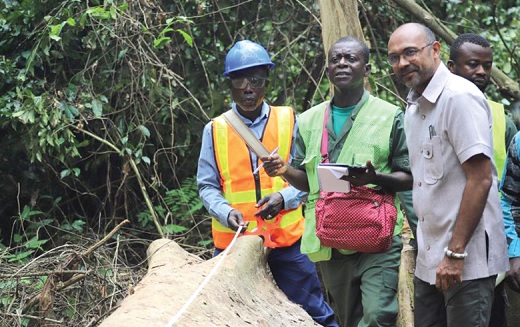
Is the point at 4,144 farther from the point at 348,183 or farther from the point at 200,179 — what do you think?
the point at 348,183

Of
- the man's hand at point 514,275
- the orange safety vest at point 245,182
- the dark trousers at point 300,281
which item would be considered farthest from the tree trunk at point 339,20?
the man's hand at point 514,275

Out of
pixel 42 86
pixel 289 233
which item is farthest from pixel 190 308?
pixel 42 86

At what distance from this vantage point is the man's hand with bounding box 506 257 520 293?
4434mm

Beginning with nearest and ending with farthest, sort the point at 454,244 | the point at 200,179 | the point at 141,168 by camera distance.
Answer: the point at 454,244 → the point at 200,179 → the point at 141,168

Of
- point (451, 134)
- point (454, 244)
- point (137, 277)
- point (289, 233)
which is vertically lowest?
point (137, 277)

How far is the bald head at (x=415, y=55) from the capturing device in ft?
13.6

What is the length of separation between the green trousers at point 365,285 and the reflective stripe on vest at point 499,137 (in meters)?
0.78

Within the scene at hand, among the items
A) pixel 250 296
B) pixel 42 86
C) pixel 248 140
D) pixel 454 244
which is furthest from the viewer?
pixel 42 86

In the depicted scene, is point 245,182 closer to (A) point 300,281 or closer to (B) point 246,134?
(B) point 246,134

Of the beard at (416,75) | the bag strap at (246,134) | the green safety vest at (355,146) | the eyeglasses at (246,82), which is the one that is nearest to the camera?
the beard at (416,75)

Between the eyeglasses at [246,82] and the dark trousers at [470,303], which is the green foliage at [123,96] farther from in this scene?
the dark trousers at [470,303]

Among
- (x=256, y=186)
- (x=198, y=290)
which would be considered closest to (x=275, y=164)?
(x=256, y=186)

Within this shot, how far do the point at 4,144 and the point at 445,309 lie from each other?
479 cm

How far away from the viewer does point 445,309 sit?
4.16 m
